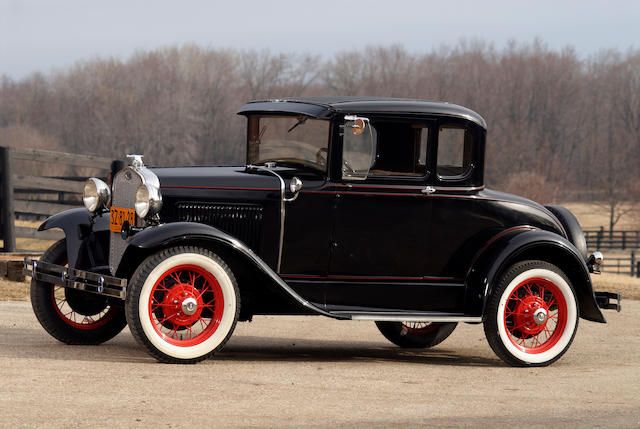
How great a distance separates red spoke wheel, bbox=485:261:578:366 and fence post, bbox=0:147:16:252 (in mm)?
9392

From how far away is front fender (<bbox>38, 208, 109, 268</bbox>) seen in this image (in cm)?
790

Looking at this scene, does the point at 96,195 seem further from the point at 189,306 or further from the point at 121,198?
the point at 189,306

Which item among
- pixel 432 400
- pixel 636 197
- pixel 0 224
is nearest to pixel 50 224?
pixel 432 400

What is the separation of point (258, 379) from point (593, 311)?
3.11 meters

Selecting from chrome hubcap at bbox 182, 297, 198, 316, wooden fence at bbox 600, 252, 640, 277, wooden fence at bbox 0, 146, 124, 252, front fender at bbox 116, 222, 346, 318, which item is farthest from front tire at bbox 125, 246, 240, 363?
wooden fence at bbox 600, 252, 640, 277

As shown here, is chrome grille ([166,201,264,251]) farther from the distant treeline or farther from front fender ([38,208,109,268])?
the distant treeline

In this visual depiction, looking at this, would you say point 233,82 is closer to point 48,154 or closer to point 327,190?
point 48,154

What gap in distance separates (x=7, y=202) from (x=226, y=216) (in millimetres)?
8664

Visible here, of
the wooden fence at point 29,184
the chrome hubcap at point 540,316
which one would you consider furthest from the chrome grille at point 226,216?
the wooden fence at point 29,184

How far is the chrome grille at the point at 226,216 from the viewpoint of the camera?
7.43 meters

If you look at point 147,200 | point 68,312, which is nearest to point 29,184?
point 68,312

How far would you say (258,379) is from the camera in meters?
6.54

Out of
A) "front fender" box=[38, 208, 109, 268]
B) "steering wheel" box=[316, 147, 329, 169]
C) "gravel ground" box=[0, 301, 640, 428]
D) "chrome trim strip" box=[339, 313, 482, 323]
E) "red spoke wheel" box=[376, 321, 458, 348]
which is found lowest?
"red spoke wheel" box=[376, 321, 458, 348]

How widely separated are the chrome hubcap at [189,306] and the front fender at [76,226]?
135 cm
